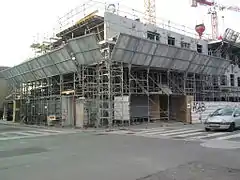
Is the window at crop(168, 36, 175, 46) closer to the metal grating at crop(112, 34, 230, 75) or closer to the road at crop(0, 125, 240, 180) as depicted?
the metal grating at crop(112, 34, 230, 75)

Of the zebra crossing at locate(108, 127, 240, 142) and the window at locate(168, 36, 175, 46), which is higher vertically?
the window at locate(168, 36, 175, 46)

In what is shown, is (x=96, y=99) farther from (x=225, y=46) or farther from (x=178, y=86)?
(x=225, y=46)

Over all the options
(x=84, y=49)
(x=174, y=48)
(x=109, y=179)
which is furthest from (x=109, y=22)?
(x=109, y=179)

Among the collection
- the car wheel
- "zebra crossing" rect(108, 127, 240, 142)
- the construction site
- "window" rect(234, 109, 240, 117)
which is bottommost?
"zebra crossing" rect(108, 127, 240, 142)

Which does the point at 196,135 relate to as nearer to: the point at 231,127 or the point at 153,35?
the point at 231,127

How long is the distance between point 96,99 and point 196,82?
1521 cm

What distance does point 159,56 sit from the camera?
28.8 meters

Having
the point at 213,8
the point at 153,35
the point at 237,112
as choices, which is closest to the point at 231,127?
the point at 237,112

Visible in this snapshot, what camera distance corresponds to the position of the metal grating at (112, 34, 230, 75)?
25781 millimetres

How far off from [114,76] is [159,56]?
526cm

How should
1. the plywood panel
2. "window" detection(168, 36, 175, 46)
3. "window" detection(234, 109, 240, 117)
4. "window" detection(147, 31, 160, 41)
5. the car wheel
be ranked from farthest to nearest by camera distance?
"window" detection(168, 36, 175, 46) → "window" detection(147, 31, 160, 41) → the plywood panel → "window" detection(234, 109, 240, 117) → the car wheel

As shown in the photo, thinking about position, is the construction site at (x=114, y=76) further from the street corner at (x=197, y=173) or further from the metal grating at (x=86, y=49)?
the street corner at (x=197, y=173)

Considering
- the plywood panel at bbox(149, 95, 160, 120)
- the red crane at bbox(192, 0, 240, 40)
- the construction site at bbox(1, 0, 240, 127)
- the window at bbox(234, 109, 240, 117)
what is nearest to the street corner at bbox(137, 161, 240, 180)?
the window at bbox(234, 109, 240, 117)

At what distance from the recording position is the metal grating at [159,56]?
84.6 ft
